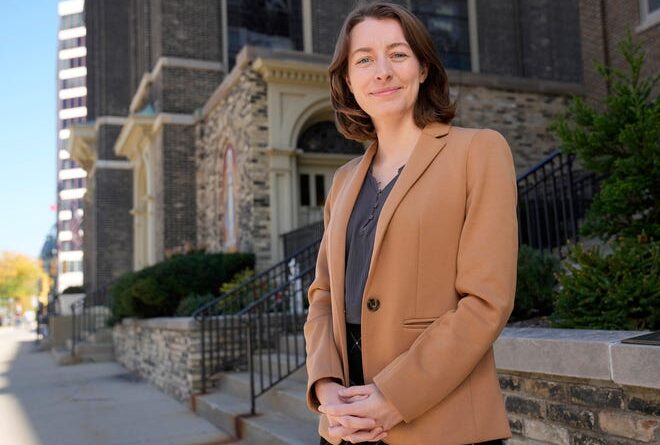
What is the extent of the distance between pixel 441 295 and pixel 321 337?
A: 39 cm

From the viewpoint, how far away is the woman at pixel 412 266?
1466 mm

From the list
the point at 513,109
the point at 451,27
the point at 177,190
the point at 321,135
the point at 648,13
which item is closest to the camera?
the point at 648,13

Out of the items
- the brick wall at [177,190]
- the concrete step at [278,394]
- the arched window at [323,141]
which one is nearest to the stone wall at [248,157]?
the arched window at [323,141]

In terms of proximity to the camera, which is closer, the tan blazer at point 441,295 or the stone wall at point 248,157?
the tan blazer at point 441,295

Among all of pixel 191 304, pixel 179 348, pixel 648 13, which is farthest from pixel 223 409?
pixel 648 13

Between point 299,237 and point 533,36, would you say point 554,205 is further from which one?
point 533,36

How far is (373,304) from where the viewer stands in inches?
62.9

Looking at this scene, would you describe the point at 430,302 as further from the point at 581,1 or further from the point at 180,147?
the point at 180,147

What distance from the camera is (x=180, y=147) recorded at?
55.6 feet

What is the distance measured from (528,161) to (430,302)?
41.9ft

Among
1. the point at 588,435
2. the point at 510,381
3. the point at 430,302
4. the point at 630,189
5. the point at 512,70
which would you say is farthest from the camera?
the point at 512,70

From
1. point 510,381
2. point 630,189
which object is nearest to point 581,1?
point 630,189

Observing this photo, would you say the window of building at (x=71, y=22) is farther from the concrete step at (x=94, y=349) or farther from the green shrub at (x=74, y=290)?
the concrete step at (x=94, y=349)

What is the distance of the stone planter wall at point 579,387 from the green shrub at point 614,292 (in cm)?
54
